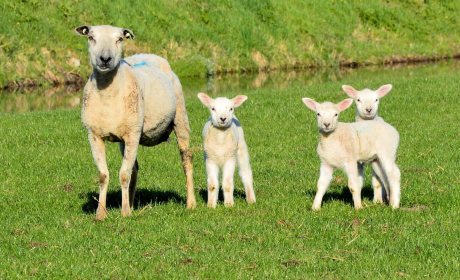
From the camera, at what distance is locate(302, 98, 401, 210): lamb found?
831 centimetres

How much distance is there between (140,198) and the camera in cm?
977

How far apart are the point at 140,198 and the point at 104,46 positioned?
2.64 metres

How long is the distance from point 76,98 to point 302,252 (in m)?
18.0

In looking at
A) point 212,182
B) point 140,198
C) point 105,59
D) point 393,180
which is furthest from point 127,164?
point 393,180

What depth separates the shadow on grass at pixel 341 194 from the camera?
9.29m

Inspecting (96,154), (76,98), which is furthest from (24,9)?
(96,154)

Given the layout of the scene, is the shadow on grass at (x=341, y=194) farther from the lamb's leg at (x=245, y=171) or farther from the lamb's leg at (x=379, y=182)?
the lamb's leg at (x=245, y=171)

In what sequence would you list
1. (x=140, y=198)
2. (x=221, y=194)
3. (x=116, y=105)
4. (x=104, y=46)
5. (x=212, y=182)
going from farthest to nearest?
(x=221, y=194) < (x=140, y=198) < (x=212, y=182) < (x=116, y=105) < (x=104, y=46)

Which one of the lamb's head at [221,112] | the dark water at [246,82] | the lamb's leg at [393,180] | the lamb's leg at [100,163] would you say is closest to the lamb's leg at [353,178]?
the lamb's leg at [393,180]

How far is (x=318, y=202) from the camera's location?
839 cm

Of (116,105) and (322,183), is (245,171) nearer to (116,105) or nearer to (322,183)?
(322,183)

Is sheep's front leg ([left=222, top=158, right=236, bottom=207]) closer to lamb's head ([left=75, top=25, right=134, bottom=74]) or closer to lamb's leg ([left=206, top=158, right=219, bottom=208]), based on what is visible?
lamb's leg ([left=206, top=158, right=219, bottom=208])

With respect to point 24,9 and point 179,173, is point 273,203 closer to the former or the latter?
point 179,173

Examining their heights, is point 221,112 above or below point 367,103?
below
